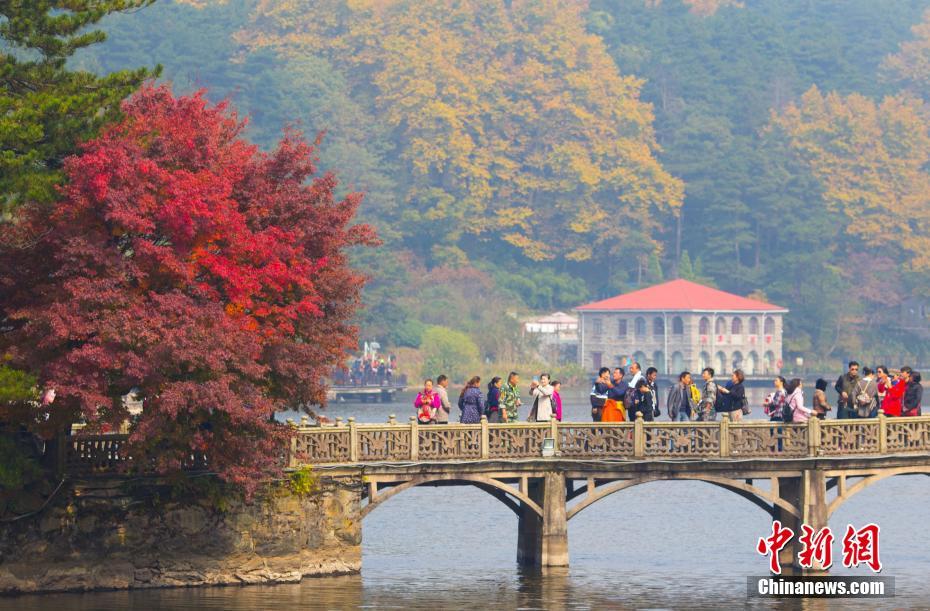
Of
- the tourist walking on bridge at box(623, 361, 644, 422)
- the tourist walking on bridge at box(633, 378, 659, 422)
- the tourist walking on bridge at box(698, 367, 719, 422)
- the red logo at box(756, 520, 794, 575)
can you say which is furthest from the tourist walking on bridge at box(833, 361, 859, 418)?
the tourist walking on bridge at box(623, 361, 644, 422)

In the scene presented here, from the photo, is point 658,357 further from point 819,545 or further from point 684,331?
point 819,545

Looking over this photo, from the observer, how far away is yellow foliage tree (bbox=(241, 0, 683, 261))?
151m

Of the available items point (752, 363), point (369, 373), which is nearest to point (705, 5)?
point (752, 363)

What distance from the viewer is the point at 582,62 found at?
163m

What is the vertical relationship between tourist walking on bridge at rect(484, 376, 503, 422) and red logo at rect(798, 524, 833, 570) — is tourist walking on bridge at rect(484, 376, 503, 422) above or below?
above

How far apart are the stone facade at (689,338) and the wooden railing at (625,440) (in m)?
104

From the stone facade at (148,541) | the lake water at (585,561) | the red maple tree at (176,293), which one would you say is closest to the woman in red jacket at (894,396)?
the lake water at (585,561)

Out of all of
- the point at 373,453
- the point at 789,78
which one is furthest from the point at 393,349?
the point at 373,453

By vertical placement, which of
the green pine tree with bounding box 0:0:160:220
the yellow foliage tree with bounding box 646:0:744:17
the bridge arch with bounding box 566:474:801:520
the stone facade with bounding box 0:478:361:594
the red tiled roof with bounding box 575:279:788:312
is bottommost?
the stone facade with bounding box 0:478:361:594

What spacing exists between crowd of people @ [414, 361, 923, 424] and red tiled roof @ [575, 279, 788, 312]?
332 feet

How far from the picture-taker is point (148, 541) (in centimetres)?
3481

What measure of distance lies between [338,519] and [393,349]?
307ft

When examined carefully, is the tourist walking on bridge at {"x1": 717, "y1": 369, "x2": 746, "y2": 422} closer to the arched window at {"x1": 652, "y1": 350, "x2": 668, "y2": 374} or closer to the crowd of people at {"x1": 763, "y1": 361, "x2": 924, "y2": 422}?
the crowd of people at {"x1": 763, "y1": 361, "x2": 924, "y2": 422}

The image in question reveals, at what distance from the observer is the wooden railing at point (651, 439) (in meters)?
37.0
